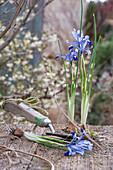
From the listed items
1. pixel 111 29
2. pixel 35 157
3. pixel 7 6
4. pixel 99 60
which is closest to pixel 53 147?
pixel 35 157

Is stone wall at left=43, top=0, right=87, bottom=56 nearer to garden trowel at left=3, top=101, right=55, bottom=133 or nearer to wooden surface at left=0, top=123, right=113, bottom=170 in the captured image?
garden trowel at left=3, top=101, right=55, bottom=133

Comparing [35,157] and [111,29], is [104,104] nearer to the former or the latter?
[111,29]

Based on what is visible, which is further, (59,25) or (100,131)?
(59,25)

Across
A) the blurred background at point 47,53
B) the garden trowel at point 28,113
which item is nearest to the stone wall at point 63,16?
the blurred background at point 47,53

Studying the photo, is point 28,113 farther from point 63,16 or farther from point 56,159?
point 63,16

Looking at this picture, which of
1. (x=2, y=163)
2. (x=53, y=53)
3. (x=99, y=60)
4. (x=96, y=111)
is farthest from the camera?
(x=99, y=60)

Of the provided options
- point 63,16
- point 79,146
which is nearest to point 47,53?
point 63,16
